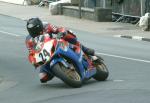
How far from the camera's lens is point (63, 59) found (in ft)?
41.6

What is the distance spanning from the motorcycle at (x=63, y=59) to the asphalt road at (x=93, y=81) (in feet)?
0.71

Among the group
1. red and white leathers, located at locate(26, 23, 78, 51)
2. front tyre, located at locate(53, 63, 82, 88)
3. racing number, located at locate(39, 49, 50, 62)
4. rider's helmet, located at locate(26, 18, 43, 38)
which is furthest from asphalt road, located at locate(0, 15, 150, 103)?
rider's helmet, located at locate(26, 18, 43, 38)

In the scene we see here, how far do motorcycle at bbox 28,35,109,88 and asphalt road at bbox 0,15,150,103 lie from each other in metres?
0.22

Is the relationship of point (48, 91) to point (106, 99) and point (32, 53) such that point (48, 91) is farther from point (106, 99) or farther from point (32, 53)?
point (106, 99)

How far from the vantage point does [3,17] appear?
1555 inches

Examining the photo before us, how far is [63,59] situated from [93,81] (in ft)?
4.22

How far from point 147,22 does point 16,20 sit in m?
11.1

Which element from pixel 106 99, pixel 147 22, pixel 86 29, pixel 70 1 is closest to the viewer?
pixel 106 99

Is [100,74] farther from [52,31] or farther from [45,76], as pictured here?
[52,31]

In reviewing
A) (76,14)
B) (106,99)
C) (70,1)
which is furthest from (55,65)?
(70,1)

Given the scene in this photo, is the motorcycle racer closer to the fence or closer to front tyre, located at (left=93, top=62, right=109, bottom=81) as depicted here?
front tyre, located at (left=93, top=62, right=109, bottom=81)

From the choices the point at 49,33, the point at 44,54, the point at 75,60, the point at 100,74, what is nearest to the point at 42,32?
the point at 49,33

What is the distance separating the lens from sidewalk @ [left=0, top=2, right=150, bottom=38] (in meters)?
28.5

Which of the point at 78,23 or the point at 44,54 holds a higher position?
the point at 44,54
